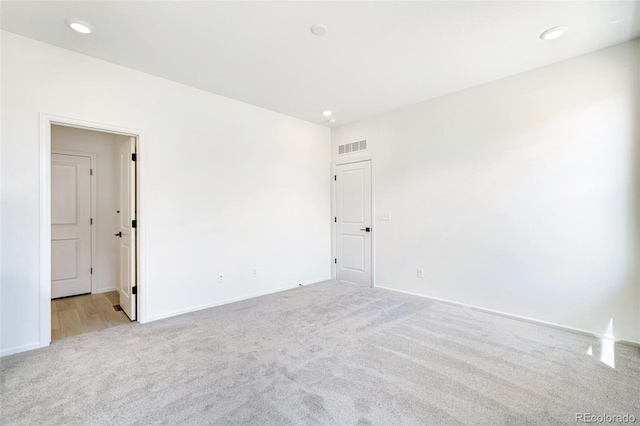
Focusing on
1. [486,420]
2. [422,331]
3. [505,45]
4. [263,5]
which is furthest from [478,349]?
[263,5]

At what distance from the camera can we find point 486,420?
1.72m

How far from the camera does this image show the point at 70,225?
4324mm

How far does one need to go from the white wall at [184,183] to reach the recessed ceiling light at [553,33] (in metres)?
3.35

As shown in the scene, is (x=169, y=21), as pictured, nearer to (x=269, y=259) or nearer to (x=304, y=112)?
(x=304, y=112)

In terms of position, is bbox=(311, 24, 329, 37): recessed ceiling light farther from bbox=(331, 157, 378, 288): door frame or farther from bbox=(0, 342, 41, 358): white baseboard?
bbox=(0, 342, 41, 358): white baseboard

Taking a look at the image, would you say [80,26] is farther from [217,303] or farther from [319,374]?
[319,374]

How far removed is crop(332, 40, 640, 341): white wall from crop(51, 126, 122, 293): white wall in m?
4.59

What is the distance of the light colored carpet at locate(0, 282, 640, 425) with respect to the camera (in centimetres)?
179

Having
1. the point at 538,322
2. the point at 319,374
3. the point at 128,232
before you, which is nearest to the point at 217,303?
the point at 128,232

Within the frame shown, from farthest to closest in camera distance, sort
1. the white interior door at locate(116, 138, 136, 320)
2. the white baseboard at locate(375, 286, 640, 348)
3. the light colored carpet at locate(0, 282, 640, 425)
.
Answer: the white interior door at locate(116, 138, 136, 320), the white baseboard at locate(375, 286, 640, 348), the light colored carpet at locate(0, 282, 640, 425)

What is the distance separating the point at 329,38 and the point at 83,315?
4239 millimetres

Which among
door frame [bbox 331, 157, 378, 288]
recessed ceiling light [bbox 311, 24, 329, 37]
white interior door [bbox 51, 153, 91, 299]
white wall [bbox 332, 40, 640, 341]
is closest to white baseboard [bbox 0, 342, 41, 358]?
white interior door [bbox 51, 153, 91, 299]

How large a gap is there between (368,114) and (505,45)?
2.18m

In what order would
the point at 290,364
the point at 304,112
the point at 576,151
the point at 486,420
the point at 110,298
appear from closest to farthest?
the point at 486,420 → the point at 290,364 → the point at 576,151 → the point at 110,298 → the point at 304,112
